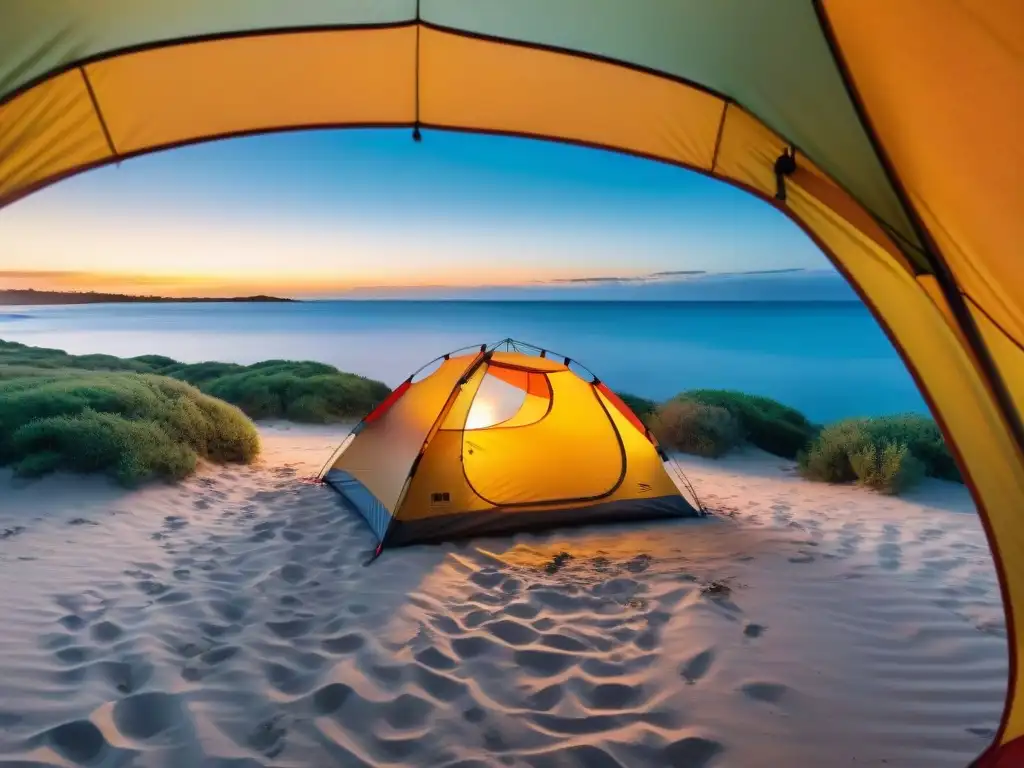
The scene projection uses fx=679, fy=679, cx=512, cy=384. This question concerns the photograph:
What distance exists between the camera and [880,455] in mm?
6727

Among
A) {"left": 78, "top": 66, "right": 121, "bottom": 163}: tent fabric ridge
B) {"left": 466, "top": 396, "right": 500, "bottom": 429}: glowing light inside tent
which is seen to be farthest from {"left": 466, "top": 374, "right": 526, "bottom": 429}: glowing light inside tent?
{"left": 78, "top": 66, "right": 121, "bottom": 163}: tent fabric ridge

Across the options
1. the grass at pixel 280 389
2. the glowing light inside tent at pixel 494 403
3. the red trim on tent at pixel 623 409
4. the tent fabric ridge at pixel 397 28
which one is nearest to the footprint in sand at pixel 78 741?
the tent fabric ridge at pixel 397 28

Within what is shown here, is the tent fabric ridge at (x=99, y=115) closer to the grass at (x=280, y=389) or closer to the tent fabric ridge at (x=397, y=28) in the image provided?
the tent fabric ridge at (x=397, y=28)

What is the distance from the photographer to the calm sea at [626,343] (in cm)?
2686

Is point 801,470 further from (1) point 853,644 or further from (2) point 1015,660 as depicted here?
(2) point 1015,660

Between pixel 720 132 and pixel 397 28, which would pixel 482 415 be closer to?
pixel 720 132

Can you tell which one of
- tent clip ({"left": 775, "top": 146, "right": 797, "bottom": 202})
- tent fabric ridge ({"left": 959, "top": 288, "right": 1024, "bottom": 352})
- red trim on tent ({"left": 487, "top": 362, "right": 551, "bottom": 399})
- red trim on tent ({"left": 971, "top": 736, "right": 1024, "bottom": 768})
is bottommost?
red trim on tent ({"left": 971, "top": 736, "right": 1024, "bottom": 768})

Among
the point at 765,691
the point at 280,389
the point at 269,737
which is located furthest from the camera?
the point at 280,389

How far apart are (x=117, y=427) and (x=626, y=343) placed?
130 feet

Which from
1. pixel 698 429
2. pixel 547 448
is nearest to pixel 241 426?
pixel 547 448

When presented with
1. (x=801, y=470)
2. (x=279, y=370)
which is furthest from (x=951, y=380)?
(x=279, y=370)

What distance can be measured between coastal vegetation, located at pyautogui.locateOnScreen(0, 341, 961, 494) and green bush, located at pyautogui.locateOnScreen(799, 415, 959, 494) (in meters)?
0.01

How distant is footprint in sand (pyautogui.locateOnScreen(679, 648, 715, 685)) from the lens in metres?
2.92

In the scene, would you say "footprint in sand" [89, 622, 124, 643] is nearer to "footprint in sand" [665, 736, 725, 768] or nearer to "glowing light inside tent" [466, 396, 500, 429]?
"footprint in sand" [665, 736, 725, 768]
